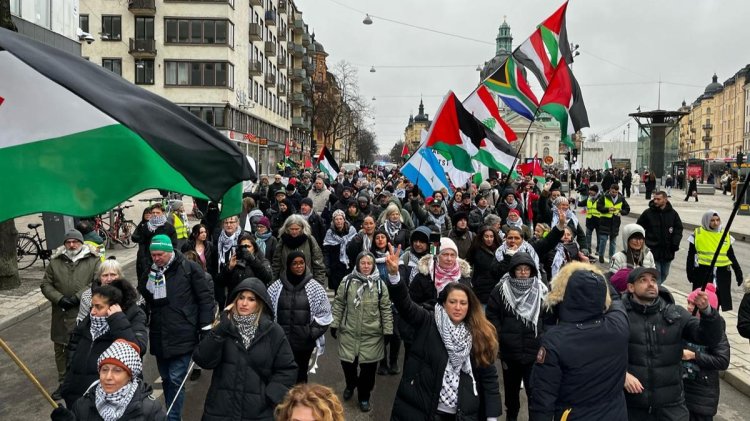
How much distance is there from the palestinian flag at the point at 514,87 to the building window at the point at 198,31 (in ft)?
113

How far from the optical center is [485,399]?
13.0 feet

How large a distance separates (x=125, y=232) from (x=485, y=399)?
13357mm

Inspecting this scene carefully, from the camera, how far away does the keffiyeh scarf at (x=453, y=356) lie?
152 inches

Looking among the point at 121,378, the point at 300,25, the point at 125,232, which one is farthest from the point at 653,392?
the point at 300,25

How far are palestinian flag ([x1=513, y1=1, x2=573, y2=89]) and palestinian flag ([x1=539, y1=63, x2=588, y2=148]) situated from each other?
1.79ft

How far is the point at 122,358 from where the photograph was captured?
3150mm

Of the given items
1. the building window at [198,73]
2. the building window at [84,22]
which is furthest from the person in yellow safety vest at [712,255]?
the building window at [84,22]

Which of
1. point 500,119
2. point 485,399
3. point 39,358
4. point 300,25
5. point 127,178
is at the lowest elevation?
point 39,358

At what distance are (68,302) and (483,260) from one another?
14.3ft

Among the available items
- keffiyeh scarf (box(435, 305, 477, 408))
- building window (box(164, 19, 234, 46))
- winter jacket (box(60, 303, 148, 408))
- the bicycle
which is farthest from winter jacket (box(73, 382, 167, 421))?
building window (box(164, 19, 234, 46))

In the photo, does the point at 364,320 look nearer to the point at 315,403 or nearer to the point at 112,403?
the point at 112,403

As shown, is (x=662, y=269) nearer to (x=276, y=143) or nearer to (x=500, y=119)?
(x=500, y=119)

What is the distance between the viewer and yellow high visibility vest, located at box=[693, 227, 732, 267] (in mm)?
7719

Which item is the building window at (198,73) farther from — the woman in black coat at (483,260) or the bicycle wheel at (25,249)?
the woman in black coat at (483,260)
